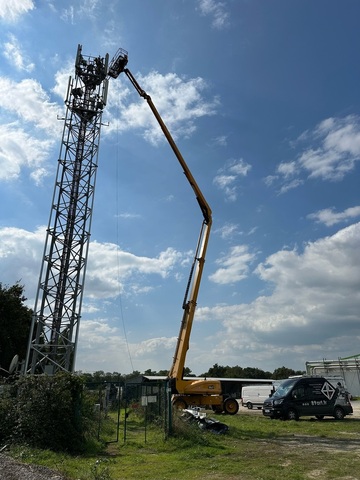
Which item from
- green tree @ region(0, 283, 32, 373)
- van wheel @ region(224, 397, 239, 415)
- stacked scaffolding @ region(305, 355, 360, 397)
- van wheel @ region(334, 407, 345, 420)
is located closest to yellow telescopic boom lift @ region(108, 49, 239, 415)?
van wheel @ region(224, 397, 239, 415)

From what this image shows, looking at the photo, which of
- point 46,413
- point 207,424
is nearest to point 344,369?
point 207,424

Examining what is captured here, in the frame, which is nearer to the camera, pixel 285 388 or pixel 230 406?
pixel 285 388

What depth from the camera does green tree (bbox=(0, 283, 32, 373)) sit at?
32469 millimetres

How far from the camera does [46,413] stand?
1267cm

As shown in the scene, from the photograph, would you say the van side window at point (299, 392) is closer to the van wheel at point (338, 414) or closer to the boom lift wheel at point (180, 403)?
the van wheel at point (338, 414)

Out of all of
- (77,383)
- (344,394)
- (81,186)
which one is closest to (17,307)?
(81,186)

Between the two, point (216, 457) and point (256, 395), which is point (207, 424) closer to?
point (216, 457)

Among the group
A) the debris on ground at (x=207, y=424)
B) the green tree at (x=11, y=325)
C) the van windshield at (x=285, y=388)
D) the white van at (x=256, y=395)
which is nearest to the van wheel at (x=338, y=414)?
the van windshield at (x=285, y=388)

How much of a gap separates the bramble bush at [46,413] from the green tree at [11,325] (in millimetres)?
20666

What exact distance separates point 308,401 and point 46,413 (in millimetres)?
Answer: 15220

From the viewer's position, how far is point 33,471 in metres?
8.22

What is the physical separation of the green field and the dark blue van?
489 centimetres

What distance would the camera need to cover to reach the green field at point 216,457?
9422 mm

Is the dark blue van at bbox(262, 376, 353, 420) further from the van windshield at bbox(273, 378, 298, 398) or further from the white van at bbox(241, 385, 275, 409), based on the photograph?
the white van at bbox(241, 385, 275, 409)
